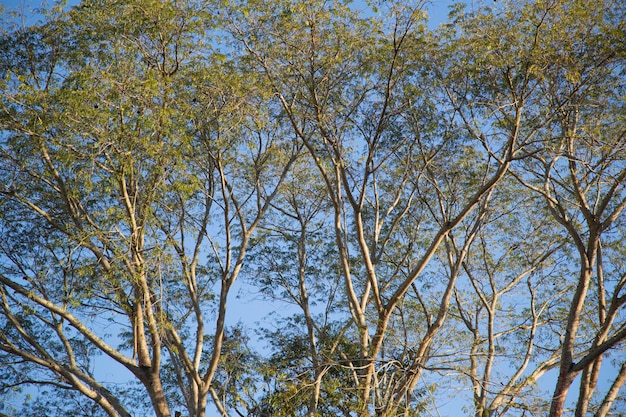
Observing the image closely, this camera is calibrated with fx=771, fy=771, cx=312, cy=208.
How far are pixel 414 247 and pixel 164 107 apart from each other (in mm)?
5987

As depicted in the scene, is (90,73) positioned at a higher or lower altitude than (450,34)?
lower

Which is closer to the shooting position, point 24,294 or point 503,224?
point 24,294

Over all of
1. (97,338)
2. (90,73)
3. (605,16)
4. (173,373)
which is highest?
(605,16)

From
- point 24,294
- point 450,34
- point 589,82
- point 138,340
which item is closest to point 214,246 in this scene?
point 138,340

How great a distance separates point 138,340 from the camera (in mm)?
11102

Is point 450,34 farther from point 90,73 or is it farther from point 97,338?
point 97,338

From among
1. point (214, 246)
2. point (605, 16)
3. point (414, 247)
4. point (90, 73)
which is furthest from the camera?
point (414, 247)

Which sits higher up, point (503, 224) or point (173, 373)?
point (503, 224)

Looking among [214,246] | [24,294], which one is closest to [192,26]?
[214,246]

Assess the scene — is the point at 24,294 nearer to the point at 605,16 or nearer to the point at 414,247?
the point at 414,247

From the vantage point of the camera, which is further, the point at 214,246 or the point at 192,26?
the point at 214,246

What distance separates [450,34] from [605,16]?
2311 mm

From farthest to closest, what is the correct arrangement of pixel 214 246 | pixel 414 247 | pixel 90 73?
pixel 414 247
pixel 214 246
pixel 90 73

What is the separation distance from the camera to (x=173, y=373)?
15766mm
